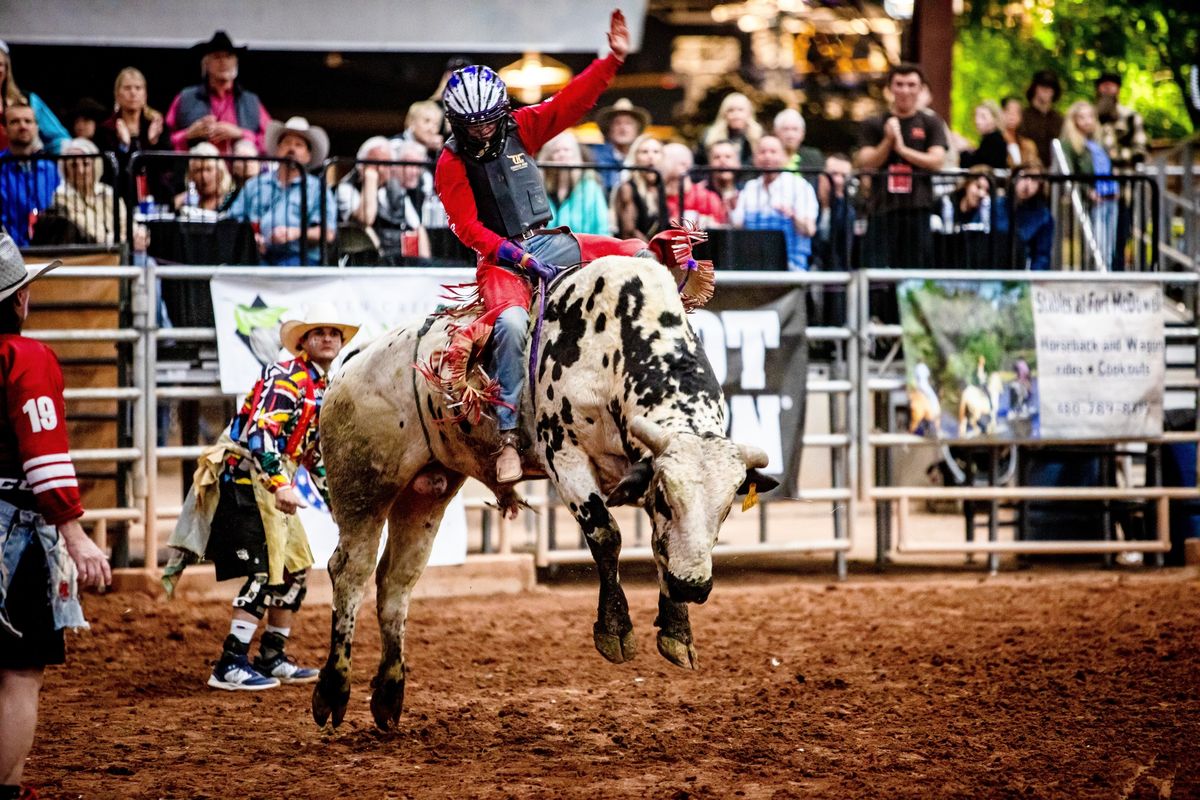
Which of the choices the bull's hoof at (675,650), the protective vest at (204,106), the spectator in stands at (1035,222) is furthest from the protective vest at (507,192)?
the spectator in stands at (1035,222)

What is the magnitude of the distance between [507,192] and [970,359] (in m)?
6.36

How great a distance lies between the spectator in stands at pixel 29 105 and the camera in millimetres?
11477

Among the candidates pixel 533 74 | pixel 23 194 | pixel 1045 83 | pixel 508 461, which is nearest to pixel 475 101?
pixel 508 461

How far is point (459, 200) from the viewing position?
6.61 meters

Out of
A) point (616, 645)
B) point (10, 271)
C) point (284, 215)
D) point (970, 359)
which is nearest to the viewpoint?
point (10, 271)

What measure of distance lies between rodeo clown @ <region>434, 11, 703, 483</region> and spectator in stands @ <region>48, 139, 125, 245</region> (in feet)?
16.4

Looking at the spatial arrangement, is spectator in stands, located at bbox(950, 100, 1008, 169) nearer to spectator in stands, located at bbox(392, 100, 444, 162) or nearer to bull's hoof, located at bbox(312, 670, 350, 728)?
spectator in stands, located at bbox(392, 100, 444, 162)

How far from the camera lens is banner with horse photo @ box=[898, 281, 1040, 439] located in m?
11.8

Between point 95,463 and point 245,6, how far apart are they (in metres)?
6.98

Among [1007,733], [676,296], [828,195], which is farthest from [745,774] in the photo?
[828,195]

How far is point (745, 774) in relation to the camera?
5.84 meters

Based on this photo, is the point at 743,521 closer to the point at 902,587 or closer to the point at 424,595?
the point at 902,587

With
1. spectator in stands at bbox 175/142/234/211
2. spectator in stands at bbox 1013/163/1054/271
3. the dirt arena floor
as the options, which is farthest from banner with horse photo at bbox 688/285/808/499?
spectator in stands at bbox 175/142/234/211

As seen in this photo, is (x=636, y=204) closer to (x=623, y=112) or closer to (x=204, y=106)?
(x=623, y=112)
